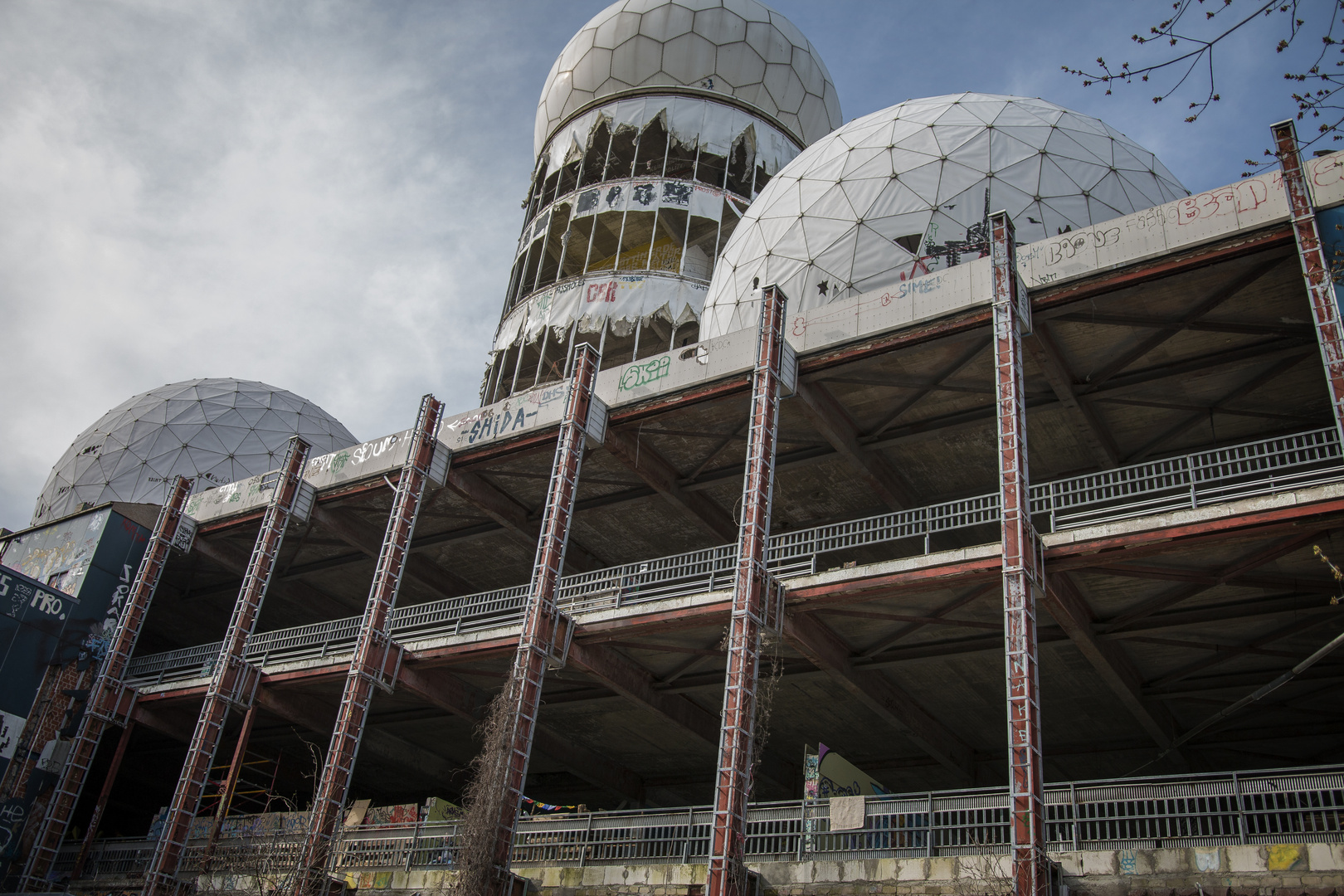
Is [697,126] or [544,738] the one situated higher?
[697,126]

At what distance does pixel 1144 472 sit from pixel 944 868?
41.0 ft

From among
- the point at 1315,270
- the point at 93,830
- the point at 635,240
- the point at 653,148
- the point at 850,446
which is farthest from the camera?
the point at 653,148

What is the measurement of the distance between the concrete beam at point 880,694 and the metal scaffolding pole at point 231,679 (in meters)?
15.6

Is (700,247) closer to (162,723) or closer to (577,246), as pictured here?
(577,246)

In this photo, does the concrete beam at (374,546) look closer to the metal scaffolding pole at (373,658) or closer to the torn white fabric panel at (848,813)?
the metal scaffolding pole at (373,658)

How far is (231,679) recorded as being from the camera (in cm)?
2958

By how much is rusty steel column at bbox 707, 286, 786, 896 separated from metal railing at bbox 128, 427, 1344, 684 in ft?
1.95

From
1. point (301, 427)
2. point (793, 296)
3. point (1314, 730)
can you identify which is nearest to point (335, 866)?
point (793, 296)

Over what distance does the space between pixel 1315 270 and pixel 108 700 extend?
3176cm

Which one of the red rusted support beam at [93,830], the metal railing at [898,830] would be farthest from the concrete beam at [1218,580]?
the red rusted support beam at [93,830]

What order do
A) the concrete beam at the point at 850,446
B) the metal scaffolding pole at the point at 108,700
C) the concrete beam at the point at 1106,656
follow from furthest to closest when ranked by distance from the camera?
the metal scaffolding pole at the point at 108,700 < the concrete beam at the point at 850,446 < the concrete beam at the point at 1106,656

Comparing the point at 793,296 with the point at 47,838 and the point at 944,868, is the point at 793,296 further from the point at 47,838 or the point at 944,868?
the point at 47,838

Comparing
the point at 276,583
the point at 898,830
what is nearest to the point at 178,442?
the point at 276,583

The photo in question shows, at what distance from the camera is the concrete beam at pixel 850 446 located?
2589cm
